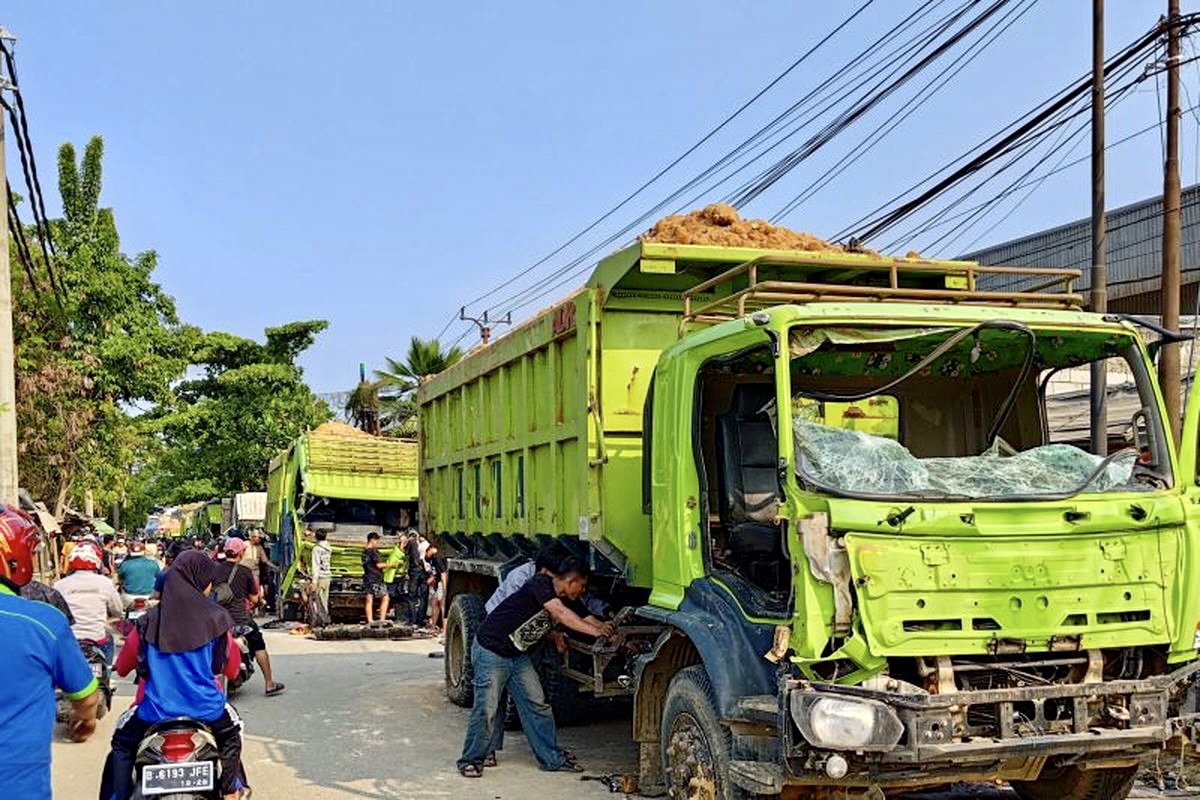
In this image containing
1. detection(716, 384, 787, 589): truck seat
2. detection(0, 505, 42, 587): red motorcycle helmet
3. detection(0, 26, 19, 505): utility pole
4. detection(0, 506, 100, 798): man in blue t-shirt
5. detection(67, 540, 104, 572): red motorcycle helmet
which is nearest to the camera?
detection(0, 506, 100, 798): man in blue t-shirt

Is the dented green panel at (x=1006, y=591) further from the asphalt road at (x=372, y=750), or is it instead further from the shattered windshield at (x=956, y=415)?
the asphalt road at (x=372, y=750)

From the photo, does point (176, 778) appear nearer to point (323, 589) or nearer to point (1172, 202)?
point (1172, 202)

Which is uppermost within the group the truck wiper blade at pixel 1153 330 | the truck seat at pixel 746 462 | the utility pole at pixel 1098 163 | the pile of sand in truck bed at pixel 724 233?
the utility pole at pixel 1098 163

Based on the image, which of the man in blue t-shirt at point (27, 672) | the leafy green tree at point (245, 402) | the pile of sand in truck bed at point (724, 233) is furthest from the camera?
the leafy green tree at point (245, 402)

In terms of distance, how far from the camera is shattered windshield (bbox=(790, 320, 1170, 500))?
4.79 metres

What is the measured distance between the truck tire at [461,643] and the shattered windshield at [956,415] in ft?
15.4

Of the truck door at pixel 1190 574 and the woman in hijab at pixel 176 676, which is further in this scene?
the woman in hijab at pixel 176 676

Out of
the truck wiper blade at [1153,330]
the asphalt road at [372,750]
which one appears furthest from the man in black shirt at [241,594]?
the truck wiper blade at [1153,330]

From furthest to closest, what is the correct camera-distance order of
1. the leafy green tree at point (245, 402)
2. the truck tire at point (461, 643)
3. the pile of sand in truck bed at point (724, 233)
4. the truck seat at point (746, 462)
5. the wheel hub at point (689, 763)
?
1. the leafy green tree at point (245, 402)
2. the truck tire at point (461, 643)
3. the pile of sand in truck bed at point (724, 233)
4. the truck seat at point (746, 462)
5. the wheel hub at point (689, 763)

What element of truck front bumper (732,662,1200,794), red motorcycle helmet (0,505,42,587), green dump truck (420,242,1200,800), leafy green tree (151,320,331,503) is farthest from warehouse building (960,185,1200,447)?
leafy green tree (151,320,331,503)

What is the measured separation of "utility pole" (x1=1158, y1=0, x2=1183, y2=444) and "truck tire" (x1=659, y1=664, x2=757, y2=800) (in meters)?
7.55

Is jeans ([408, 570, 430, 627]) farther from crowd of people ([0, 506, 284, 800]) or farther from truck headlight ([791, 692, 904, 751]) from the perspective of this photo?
truck headlight ([791, 692, 904, 751])

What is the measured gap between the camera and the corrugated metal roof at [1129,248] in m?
18.9

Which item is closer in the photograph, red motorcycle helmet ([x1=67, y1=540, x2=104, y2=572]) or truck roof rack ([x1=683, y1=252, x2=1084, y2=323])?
truck roof rack ([x1=683, y1=252, x2=1084, y2=323])
